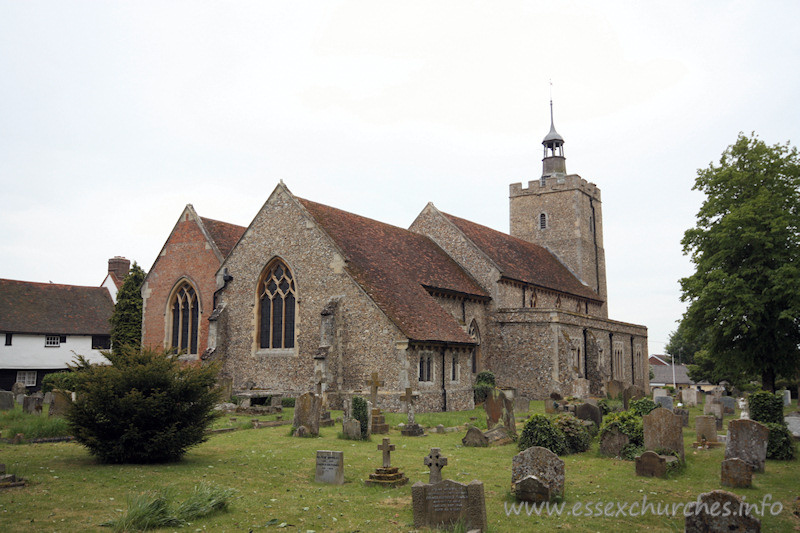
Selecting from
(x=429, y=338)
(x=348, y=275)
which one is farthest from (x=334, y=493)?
(x=348, y=275)

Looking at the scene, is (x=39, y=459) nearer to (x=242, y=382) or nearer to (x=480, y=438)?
(x=480, y=438)

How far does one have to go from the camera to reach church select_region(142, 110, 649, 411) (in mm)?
23844

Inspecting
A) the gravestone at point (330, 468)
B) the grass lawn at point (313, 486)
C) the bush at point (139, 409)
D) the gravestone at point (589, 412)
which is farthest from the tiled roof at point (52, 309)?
the gravestone at point (589, 412)

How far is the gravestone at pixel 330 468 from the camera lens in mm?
10914

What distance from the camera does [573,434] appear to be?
590 inches

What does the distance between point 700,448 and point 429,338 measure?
1015 centimetres

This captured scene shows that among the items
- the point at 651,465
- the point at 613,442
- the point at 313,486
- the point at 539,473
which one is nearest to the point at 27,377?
the point at 313,486

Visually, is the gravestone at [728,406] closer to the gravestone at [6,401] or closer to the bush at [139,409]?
the bush at [139,409]

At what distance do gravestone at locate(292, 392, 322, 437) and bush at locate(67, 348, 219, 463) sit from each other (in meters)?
4.35

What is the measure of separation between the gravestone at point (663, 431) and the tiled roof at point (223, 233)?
78.1 ft

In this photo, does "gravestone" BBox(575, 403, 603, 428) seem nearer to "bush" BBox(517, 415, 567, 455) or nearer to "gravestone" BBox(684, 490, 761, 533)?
"bush" BBox(517, 415, 567, 455)

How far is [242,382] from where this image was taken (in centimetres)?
2695

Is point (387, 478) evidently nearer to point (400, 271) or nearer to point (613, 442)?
point (613, 442)

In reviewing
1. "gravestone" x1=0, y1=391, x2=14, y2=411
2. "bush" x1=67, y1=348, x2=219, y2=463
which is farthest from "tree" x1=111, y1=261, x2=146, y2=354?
"bush" x1=67, y1=348, x2=219, y2=463
